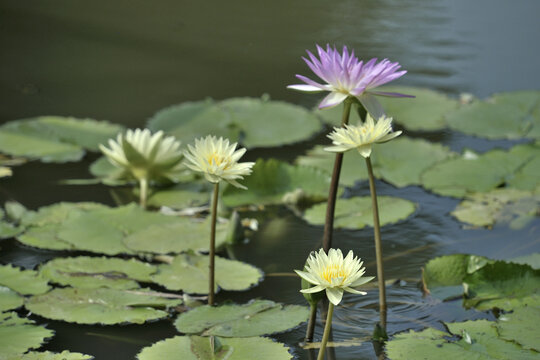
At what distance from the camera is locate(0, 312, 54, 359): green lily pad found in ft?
4.61

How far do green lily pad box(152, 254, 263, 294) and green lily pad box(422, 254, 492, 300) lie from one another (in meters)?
0.40

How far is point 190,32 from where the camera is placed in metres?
4.06

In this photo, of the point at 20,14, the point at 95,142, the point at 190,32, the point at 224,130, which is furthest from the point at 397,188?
the point at 20,14

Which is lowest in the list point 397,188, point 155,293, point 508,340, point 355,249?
point 508,340

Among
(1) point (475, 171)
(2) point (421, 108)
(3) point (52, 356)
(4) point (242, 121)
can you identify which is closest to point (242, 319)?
(3) point (52, 356)

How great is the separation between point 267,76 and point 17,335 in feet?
7.04

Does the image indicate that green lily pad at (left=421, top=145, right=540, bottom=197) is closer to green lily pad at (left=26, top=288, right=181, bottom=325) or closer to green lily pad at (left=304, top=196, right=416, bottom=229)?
green lily pad at (left=304, top=196, right=416, bottom=229)

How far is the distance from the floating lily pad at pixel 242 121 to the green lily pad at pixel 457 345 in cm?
129

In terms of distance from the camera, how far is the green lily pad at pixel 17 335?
55.3 inches

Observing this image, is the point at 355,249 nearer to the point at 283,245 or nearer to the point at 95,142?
the point at 283,245

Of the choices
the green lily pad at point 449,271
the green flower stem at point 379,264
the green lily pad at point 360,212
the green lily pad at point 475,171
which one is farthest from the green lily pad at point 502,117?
the green flower stem at point 379,264

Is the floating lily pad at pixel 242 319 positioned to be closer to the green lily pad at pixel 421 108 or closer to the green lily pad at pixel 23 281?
the green lily pad at pixel 23 281

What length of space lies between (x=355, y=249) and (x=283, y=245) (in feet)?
0.65

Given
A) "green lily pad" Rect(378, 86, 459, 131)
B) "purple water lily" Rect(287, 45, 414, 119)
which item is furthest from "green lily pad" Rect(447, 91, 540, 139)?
"purple water lily" Rect(287, 45, 414, 119)
